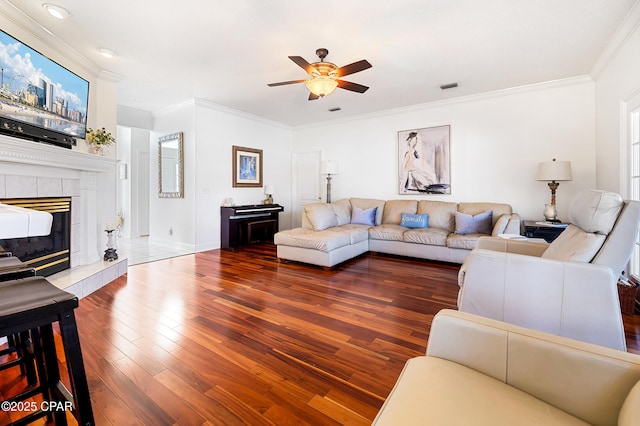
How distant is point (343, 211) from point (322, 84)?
2742mm

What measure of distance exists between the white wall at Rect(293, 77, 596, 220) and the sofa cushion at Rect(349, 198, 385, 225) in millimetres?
284

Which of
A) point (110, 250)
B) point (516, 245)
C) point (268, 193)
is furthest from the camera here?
point (268, 193)

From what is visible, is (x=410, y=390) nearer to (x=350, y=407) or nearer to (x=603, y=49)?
(x=350, y=407)

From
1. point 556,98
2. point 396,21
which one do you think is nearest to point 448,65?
point 396,21

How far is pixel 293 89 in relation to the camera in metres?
4.43

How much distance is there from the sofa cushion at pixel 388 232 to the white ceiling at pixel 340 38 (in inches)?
86.4

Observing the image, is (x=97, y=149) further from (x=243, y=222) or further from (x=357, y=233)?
(x=357, y=233)

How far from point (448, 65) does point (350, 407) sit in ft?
12.6

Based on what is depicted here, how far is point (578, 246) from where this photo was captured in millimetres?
1652

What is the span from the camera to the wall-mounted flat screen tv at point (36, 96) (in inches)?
92.3

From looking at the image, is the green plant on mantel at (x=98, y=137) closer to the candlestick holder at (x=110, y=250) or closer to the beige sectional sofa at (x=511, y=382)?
the candlestick holder at (x=110, y=250)

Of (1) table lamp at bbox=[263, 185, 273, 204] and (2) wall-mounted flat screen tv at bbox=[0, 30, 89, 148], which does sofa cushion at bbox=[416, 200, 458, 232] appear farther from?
(2) wall-mounted flat screen tv at bbox=[0, 30, 89, 148]

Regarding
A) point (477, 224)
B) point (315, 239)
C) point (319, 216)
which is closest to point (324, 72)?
point (315, 239)

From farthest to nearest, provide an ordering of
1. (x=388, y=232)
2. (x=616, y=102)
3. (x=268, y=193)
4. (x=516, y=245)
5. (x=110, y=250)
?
(x=268, y=193)
(x=388, y=232)
(x=110, y=250)
(x=616, y=102)
(x=516, y=245)
